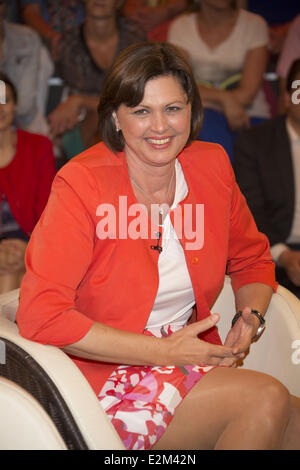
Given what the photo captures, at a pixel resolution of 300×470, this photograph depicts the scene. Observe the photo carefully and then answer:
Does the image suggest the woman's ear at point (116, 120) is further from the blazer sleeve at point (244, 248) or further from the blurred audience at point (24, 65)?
the blurred audience at point (24, 65)

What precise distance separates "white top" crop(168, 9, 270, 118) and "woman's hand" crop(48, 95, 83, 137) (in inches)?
23.8

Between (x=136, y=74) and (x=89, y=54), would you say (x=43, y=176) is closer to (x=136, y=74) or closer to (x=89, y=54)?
(x=89, y=54)

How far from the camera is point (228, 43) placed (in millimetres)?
3107

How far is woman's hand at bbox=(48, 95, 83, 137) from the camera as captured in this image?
3.06 metres

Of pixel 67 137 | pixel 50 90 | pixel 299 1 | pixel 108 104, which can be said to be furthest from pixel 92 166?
pixel 299 1

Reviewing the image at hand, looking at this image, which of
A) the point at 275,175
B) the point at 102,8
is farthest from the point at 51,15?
the point at 275,175

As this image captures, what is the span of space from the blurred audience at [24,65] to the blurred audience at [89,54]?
0.49ft

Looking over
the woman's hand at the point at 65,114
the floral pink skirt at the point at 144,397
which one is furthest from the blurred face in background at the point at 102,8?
the floral pink skirt at the point at 144,397

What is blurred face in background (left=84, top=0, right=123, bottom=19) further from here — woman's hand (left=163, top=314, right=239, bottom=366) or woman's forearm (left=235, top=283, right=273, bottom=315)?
woman's hand (left=163, top=314, right=239, bottom=366)

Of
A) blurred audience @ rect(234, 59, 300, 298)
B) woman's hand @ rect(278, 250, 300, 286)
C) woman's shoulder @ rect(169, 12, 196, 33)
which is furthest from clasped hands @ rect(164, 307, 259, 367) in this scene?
woman's shoulder @ rect(169, 12, 196, 33)

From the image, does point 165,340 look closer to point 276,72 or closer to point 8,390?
point 8,390

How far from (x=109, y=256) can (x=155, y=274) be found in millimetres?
119

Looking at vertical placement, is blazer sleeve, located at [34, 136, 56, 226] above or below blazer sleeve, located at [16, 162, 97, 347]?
below

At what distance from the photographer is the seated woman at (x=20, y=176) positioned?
2436mm
